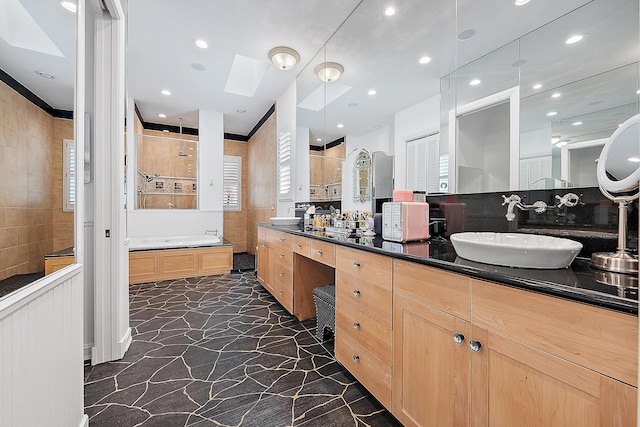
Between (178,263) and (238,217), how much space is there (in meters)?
2.46

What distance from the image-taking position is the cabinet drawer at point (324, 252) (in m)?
1.82

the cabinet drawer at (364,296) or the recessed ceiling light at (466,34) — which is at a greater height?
the recessed ceiling light at (466,34)

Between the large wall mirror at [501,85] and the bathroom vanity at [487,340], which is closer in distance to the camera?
the bathroom vanity at [487,340]

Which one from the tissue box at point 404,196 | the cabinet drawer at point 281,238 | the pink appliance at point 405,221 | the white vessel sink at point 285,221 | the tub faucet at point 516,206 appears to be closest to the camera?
the tub faucet at point 516,206

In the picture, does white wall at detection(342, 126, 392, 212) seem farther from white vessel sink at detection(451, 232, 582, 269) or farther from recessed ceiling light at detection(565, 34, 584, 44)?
white vessel sink at detection(451, 232, 582, 269)

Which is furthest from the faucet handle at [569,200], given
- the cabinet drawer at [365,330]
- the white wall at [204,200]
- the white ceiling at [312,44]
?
the white wall at [204,200]

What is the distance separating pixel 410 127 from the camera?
1976 mm

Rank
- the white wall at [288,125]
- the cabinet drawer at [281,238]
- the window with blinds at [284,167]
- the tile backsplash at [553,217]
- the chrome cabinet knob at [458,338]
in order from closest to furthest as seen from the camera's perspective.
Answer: the chrome cabinet knob at [458,338], the tile backsplash at [553,217], the cabinet drawer at [281,238], the white wall at [288,125], the window with blinds at [284,167]

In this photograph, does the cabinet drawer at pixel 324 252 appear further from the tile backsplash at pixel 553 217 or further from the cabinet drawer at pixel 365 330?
the tile backsplash at pixel 553 217

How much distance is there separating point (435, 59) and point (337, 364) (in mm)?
2213

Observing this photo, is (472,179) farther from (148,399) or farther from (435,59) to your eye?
(148,399)

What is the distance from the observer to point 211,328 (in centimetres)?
243

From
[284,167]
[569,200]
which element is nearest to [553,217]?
[569,200]

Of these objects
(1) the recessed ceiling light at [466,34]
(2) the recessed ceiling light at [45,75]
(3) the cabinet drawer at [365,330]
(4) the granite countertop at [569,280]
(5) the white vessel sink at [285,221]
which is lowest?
(3) the cabinet drawer at [365,330]
